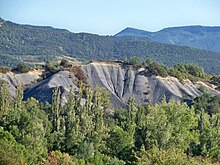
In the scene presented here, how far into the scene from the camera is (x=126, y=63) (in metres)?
132

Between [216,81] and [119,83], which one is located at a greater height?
[216,81]

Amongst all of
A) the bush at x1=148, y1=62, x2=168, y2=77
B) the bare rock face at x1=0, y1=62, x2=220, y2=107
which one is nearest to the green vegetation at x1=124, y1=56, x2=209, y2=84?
the bush at x1=148, y1=62, x2=168, y2=77

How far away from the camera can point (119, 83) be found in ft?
405

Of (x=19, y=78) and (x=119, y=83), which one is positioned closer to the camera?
(x=19, y=78)

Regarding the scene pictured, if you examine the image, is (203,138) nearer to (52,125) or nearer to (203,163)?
(203,163)

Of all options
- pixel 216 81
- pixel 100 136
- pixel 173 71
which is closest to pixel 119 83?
pixel 173 71

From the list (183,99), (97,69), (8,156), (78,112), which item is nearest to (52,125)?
(78,112)

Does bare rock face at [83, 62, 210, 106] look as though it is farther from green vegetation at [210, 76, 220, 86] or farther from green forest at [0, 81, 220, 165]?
green forest at [0, 81, 220, 165]

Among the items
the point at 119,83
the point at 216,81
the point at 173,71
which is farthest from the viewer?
the point at 216,81

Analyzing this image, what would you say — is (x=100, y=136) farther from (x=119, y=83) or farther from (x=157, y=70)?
(x=157, y=70)

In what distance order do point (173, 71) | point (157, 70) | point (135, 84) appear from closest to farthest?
point (135, 84)
point (157, 70)
point (173, 71)

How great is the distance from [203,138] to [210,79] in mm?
72048

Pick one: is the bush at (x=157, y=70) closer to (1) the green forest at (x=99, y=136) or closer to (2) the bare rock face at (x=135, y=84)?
(2) the bare rock face at (x=135, y=84)

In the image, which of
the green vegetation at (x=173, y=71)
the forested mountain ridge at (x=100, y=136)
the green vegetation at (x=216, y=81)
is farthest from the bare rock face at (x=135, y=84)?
the forested mountain ridge at (x=100, y=136)
